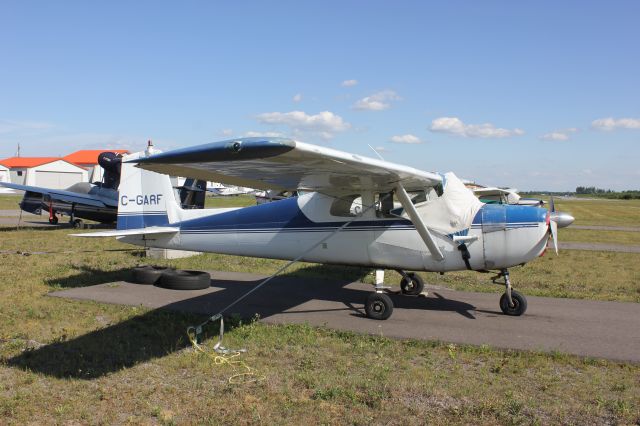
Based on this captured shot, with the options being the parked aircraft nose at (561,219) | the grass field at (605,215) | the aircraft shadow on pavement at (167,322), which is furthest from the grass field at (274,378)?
the grass field at (605,215)

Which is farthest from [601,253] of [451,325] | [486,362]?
[486,362]

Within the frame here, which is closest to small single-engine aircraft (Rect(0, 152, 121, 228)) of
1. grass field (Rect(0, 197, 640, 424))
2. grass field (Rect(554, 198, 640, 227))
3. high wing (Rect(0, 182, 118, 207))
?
high wing (Rect(0, 182, 118, 207))

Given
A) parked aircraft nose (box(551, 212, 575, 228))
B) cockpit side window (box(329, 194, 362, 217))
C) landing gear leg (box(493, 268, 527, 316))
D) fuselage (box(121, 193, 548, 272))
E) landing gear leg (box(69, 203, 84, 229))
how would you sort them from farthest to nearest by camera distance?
landing gear leg (box(69, 203, 84, 229))
cockpit side window (box(329, 194, 362, 217))
parked aircraft nose (box(551, 212, 575, 228))
landing gear leg (box(493, 268, 527, 316))
fuselage (box(121, 193, 548, 272))

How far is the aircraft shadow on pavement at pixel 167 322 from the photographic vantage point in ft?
18.5

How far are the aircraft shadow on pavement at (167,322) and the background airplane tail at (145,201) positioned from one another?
1.51m

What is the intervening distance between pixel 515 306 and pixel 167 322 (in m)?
5.50

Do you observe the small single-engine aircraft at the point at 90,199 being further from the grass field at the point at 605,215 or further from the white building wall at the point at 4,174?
the white building wall at the point at 4,174

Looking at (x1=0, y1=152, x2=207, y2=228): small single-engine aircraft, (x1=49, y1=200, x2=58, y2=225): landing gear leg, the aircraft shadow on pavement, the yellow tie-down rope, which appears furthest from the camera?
(x1=49, y1=200, x2=58, y2=225): landing gear leg

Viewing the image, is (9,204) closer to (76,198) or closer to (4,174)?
(76,198)

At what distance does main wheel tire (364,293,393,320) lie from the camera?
7676 mm

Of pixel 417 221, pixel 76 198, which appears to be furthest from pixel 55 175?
pixel 417 221

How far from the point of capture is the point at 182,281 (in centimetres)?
973

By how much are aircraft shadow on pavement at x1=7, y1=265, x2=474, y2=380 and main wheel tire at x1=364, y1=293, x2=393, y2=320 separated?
35cm

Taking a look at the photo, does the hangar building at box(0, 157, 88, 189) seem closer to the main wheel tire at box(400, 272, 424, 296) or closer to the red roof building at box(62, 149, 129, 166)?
the red roof building at box(62, 149, 129, 166)
